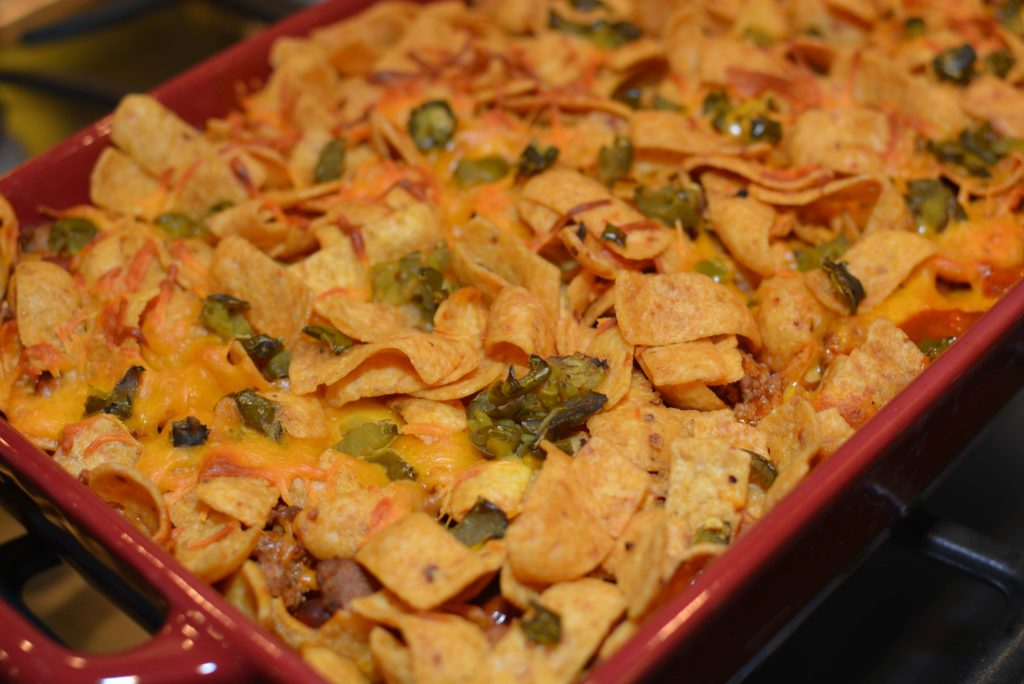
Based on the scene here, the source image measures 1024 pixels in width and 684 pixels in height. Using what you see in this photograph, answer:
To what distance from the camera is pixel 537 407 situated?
6.16 ft

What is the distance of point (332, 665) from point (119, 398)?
0.70m

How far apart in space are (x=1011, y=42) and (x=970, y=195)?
1.96 feet

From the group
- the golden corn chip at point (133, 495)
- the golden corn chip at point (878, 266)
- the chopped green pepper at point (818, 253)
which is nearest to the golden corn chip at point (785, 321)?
the golden corn chip at point (878, 266)

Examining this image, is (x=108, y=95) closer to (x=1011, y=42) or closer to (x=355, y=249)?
(x=355, y=249)

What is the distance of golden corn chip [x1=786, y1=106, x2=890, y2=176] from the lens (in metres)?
2.32

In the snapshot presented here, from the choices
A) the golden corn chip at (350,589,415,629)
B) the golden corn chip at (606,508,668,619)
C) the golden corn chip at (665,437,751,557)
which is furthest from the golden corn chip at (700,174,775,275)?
the golden corn chip at (350,589,415,629)

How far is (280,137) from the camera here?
8.55 ft

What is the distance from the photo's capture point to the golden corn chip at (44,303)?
2037 mm

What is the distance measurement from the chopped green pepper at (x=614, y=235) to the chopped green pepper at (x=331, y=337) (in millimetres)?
519

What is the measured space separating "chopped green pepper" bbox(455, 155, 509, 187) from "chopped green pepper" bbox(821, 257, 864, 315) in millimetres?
732

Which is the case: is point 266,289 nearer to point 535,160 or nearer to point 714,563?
point 535,160

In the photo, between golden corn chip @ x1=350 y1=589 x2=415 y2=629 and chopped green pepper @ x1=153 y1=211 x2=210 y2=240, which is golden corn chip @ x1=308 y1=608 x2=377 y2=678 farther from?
chopped green pepper @ x1=153 y1=211 x2=210 y2=240

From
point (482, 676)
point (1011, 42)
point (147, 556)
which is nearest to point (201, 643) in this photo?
point (147, 556)

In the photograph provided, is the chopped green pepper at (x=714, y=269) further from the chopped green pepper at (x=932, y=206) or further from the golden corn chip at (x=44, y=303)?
the golden corn chip at (x=44, y=303)
